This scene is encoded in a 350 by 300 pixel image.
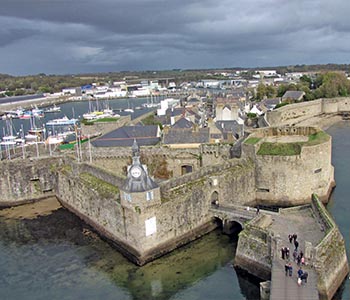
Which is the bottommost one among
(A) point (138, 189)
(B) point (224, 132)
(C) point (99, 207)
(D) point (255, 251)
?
(D) point (255, 251)

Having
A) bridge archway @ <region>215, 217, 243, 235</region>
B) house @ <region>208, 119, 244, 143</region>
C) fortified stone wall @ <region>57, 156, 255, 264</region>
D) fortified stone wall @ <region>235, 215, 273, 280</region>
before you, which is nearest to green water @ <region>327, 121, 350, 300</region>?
fortified stone wall @ <region>235, 215, 273, 280</region>

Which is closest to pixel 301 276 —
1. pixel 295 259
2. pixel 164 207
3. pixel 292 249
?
pixel 295 259

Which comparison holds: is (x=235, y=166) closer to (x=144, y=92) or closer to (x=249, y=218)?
(x=249, y=218)

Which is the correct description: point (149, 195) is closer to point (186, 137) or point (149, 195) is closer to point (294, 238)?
point (294, 238)

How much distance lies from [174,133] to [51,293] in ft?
62.4

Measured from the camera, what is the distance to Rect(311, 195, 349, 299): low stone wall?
15250mm

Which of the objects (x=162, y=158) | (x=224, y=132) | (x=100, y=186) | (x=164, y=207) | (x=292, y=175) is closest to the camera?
(x=164, y=207)

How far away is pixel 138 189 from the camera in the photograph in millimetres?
19000

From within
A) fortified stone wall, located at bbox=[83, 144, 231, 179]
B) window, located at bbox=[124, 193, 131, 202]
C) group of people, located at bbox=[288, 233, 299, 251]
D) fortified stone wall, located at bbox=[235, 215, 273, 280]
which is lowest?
fortified stone wall, located at bbox=[235, 215, 273, 280]

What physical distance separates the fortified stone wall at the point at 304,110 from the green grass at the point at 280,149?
22.7 meters

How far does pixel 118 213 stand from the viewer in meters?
20.5

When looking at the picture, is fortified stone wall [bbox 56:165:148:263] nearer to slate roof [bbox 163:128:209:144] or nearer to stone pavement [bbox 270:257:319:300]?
stone pavement [bbox 270:257:319:300]

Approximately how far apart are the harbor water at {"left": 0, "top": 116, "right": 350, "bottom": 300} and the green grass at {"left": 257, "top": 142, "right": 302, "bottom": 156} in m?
4.35

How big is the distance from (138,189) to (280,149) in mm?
11460
